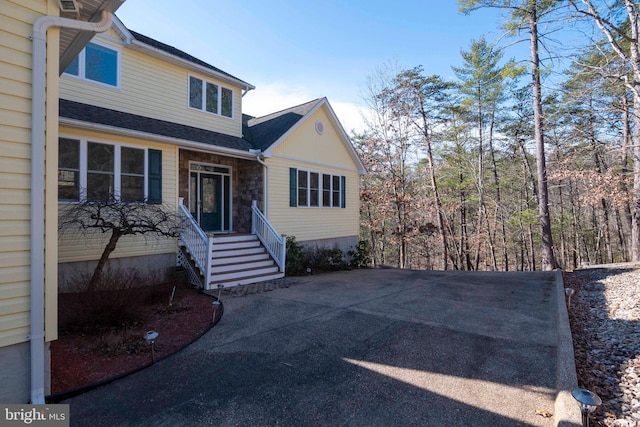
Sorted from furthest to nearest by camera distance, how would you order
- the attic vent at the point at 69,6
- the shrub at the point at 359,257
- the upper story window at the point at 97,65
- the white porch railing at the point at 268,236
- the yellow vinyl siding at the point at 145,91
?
1. the shrub at the point at 359,257
2. the white porch railing at the point at 268,236
3. the yellow vinyl siding at the point at 145,91
4. the upper story window at the point at 97,65
5. the attic vent at the point at 69,6

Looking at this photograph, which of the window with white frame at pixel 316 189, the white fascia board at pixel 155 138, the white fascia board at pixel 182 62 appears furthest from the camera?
the window with white frame at pixel 316 189

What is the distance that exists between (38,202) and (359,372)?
3.66m

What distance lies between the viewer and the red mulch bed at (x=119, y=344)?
3488mm

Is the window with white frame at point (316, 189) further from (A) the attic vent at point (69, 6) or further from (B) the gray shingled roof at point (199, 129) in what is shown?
(A) the attic vent at point (69, 6)

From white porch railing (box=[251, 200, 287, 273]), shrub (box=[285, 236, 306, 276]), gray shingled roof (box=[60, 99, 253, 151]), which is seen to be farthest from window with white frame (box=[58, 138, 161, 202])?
shrub (box=[285, 236, 306, 276])

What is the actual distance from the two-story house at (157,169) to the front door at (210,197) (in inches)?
1.3

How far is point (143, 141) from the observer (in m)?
7.63

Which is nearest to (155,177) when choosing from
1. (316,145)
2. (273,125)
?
(273,125)

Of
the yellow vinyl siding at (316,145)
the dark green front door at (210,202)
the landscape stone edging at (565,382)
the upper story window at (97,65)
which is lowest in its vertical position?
the landscape stone edging at (565,382)

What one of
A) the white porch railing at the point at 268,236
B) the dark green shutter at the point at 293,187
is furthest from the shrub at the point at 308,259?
the dark green shutter at the point at 293,187

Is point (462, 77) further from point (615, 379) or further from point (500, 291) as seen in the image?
point (615, 379)

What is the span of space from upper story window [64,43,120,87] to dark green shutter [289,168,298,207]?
5488 millimetres

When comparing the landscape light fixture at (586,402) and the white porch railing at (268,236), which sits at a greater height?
the white porch railing at (268,236)

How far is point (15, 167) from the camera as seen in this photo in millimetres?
2951
